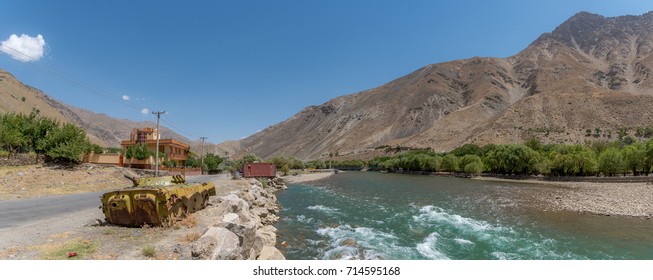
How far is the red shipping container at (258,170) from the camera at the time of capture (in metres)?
56.1

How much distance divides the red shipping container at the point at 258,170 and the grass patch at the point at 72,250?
46591 millimetres

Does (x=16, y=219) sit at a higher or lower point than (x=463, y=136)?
lower

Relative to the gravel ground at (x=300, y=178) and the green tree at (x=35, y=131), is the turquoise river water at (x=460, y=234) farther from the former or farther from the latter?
the gravel ground at (x=300, y=178)

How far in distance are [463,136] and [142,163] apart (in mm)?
135868

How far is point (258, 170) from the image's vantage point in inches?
2239

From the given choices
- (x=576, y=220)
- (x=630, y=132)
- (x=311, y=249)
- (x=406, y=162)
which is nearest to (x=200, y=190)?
(x=311, y=249)

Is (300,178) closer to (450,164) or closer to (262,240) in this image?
(450,164)

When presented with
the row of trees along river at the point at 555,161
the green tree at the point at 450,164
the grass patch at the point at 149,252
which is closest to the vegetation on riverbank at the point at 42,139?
the grass patch at the point at 149,252

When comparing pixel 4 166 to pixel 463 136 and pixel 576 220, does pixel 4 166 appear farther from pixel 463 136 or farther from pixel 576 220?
pixel 463 136

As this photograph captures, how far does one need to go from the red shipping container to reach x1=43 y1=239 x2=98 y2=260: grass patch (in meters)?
46.6

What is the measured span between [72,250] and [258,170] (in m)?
48.2

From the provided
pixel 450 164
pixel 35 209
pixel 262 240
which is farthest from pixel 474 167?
pixel 35 209

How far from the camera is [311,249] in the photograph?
15453mm

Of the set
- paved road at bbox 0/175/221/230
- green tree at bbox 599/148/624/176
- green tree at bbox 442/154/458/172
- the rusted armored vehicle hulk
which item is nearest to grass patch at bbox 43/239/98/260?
the rusted armored vehicle hulk
